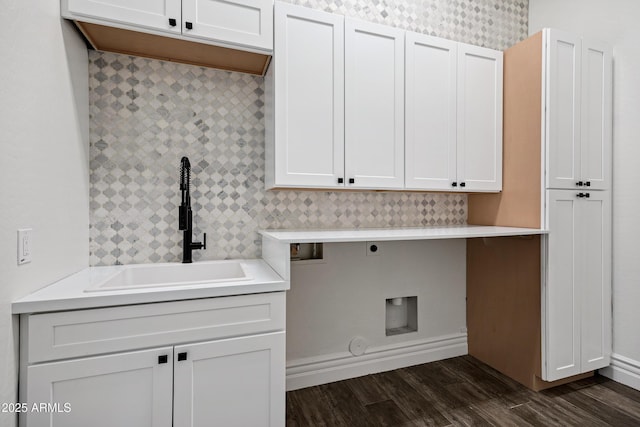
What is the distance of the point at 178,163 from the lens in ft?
6.12

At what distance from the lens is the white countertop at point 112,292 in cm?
112

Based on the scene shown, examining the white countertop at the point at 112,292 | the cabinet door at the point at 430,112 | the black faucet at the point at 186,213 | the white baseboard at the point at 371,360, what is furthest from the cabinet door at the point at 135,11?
the white baseboard at the point at 371,360

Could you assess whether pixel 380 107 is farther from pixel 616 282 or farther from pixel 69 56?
pixel 616 282

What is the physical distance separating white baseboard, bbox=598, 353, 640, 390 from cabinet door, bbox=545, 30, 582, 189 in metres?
1.18

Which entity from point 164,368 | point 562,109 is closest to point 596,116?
point 562,109

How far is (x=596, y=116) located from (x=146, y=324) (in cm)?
280

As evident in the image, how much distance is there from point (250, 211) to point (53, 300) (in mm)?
1060

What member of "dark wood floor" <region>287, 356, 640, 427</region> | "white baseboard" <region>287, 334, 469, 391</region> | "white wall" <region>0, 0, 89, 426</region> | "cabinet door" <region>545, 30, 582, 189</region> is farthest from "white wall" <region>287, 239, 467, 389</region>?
"white wall" <region>0, 0, 89, 426</region>

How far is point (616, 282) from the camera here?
217cm

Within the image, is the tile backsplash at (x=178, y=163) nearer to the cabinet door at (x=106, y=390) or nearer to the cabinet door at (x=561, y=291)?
the cabinet door at (x=106, y=390)

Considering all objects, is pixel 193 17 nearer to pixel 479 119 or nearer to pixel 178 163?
pixel 178 163

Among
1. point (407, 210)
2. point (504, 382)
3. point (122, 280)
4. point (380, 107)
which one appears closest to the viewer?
point (122, 280)

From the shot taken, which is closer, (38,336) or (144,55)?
(38,336)

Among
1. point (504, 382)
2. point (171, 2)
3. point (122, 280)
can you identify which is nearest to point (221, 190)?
point (122, 280)
